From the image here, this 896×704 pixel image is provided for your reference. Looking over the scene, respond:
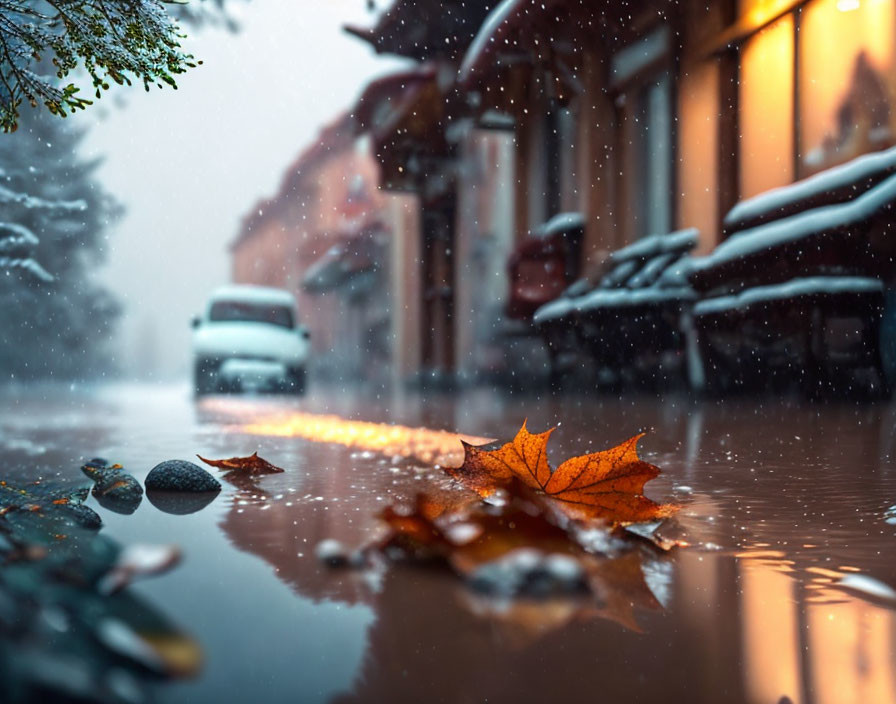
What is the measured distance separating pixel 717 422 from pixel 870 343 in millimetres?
1182

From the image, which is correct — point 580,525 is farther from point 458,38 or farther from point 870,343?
point 458,38

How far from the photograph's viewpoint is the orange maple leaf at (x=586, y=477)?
113 centimetres

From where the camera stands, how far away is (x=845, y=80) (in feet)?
15.6

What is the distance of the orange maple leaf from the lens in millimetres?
1129

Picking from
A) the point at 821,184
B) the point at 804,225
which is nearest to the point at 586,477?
the point at 804,225

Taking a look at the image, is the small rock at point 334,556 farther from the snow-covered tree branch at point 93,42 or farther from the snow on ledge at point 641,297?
the snow on ledge at point 641,297

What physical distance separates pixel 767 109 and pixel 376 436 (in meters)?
4.09

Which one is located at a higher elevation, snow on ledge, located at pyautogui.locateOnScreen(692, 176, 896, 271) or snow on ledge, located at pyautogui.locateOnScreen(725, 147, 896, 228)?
snow on ledge, located at pyautogui.locateOnScreen(725, 147, 896, 228)

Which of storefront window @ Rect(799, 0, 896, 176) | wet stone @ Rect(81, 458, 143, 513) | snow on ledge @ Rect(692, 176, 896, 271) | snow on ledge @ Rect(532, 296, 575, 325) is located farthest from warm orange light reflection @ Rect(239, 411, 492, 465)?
storefront window @ Rect(799, 0, 896, 176)

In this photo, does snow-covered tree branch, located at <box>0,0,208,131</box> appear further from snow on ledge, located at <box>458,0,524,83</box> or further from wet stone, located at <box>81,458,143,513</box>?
snow on ledge, located at <box>458,0,524,83</box>

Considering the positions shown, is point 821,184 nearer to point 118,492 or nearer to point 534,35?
point 534,35

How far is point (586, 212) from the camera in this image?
282 inches

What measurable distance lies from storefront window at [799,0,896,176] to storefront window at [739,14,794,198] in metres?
0.12

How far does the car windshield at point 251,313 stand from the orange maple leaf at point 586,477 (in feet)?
31.0
